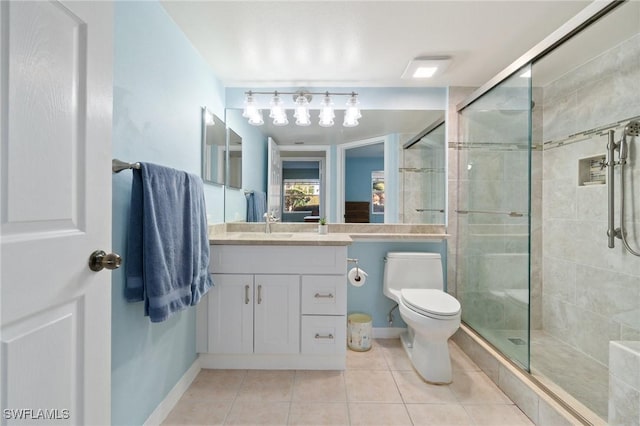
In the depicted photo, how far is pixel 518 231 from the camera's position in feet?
6.07

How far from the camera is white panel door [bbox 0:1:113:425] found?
590mm

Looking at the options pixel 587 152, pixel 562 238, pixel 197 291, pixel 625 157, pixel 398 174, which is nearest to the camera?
pixel 197 291

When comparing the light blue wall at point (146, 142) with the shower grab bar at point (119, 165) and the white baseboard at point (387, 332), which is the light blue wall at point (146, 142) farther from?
the white baseboard at point (387, 332)

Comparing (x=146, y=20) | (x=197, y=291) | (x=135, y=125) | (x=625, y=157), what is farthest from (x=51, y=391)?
(x=625, y=157)

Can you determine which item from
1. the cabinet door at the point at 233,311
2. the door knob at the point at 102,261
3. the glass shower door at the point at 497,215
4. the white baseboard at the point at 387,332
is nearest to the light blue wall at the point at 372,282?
the white baseboard at the point at 387,332

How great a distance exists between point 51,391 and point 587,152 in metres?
2.96

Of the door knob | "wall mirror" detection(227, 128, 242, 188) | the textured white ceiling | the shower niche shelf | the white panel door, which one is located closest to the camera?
the white panel door

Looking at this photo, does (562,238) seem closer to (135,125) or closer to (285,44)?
(285,44)

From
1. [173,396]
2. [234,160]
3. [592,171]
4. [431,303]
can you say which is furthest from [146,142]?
[592,171]

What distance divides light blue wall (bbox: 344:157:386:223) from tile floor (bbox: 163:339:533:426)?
118 centimetres

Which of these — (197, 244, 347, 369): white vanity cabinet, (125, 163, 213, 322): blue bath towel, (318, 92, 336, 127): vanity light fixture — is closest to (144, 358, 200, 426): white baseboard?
(197, 244, 347, 369): white vanity cabinet

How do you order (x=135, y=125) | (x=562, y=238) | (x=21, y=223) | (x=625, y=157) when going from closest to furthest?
(x=21, y=223) → (x=135, y=125) → (x=625, y=157) → (x=562, y=238)

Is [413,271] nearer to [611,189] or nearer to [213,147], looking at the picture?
[611,189]

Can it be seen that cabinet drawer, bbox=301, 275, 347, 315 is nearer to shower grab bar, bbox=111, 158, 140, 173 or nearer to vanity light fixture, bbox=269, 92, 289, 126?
shower grab bar, bbox=111, 158, 140, 173
